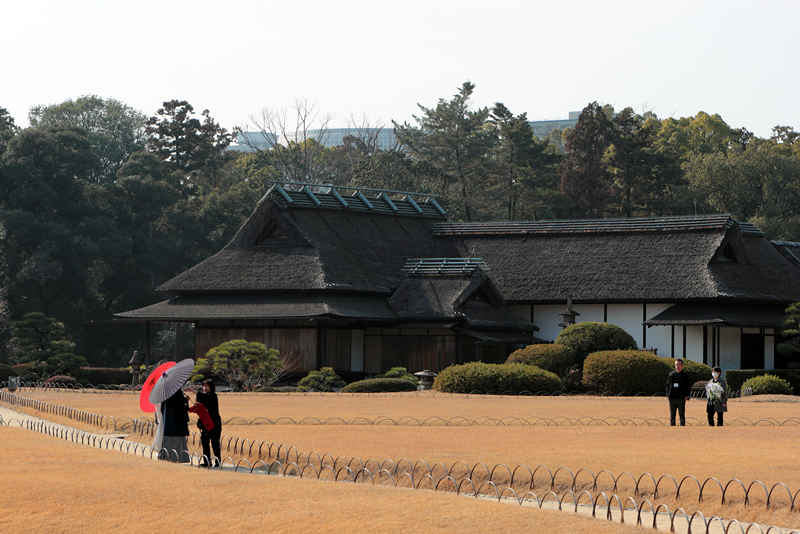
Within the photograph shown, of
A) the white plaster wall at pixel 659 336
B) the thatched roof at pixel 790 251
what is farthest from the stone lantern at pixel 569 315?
the thatched roof at pixel 790 251

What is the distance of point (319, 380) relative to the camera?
34406 mm

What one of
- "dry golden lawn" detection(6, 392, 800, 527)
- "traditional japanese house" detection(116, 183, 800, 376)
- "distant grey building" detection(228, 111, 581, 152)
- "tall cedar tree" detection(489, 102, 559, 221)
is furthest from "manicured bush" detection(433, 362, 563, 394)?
"distant grey building" detection(228, 111, 581, 152)

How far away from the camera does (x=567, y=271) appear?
136 feet

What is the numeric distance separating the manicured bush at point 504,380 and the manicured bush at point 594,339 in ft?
6.52

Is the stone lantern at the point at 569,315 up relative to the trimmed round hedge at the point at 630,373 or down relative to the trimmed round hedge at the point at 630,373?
up

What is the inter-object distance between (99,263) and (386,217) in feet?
63.0

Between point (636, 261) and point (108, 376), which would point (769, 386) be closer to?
point (636, 261)

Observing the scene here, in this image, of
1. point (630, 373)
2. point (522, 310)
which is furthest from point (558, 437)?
point (522, 310)

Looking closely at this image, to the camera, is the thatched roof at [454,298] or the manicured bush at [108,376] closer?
the thatched roof at [454,298]

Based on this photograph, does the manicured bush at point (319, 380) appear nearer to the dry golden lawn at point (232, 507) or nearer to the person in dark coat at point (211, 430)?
the person in dark coat at point (211, 430)

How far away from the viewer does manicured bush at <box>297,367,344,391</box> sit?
34094 millimetres

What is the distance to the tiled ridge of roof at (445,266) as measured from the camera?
4028 cm

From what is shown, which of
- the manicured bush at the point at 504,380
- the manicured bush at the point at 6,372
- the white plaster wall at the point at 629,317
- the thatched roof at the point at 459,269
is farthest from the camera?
the white plaster wall at the point at 629,317

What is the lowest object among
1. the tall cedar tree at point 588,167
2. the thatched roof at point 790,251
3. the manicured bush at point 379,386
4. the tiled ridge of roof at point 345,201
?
the manicured bush at point 379,386
